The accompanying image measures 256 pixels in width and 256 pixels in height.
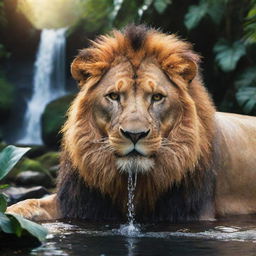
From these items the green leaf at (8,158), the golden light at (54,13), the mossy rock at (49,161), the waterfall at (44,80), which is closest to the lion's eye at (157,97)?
the green leaf at (8,158)

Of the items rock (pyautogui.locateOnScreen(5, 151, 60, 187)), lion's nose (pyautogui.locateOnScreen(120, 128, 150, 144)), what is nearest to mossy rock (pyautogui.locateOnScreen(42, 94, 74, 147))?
rock (pyautogui.locateOnScreen(5, 151, 60, 187))

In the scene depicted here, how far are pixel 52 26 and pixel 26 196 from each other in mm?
19935

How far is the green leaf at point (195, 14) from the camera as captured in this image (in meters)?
14.3

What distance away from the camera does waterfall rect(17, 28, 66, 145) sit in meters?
19.2

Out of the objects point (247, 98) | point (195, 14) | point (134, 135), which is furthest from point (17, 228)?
point (195, 14)

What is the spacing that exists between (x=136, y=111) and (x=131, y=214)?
928 mm

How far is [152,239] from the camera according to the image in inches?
196

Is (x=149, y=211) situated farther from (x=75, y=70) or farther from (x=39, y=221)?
(x=75, y=70)

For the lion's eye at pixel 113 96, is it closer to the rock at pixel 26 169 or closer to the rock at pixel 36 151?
the rock at pixel 26 169

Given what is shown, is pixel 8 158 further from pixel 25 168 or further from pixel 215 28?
pixel 215 28

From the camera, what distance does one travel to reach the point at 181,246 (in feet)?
15.4

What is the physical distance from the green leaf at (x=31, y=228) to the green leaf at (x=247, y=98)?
879 cm

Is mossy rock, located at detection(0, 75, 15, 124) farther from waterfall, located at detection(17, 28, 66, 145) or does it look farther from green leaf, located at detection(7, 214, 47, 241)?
green leaf, located at detection(7, 214, 47, 241)

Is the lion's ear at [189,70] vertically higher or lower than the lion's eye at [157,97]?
higher
